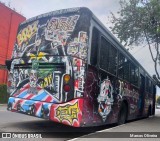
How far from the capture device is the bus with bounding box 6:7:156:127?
7160 mm

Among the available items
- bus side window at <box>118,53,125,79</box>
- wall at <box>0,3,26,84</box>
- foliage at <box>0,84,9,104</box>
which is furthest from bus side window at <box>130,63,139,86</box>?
wall at <box>0,3,26,84</box>

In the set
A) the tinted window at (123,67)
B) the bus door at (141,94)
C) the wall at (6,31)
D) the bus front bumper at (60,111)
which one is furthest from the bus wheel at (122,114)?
the wall at (6,31)

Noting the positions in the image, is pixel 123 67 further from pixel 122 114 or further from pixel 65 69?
pixel 65 69

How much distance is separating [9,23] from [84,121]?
28023 mm

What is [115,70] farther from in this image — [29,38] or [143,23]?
[143,23]

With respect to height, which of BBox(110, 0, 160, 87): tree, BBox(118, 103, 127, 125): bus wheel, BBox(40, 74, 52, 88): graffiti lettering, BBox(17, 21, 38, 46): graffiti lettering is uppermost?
BBox(110, 0, 160, 87): tree

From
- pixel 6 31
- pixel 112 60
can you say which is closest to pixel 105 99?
pixel 112 60

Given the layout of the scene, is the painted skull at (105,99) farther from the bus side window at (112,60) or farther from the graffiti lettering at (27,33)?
the graffiti lettering at (27,33)

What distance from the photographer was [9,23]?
33156 mm

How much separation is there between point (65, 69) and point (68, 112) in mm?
1066

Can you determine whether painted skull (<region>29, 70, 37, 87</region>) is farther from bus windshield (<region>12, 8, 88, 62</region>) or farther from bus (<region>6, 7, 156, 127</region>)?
bus windshield (<region>12, 8, 88, 62</region>)

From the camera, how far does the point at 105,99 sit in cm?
857

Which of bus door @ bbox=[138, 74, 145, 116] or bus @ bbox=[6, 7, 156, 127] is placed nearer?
bus @ bbox=[6, 7, 156, 127]

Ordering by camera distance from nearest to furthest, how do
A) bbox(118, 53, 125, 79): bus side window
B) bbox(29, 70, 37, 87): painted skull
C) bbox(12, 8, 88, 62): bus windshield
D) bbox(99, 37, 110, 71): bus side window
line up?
bbox(12, 8, 88, 62): bus windshield < bbox(29, 70, 37, 87): painted skull < bbox(99, 37, 110, 71): bus side window < bbox(118, 53, 125, 79): bus side window
